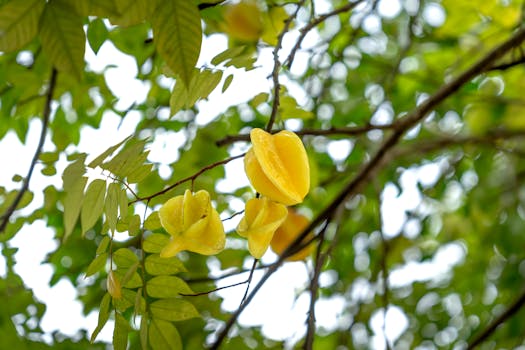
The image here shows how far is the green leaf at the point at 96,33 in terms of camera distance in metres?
1.38

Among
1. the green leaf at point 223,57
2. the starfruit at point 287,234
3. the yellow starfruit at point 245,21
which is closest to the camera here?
the green leaf at point 223,57

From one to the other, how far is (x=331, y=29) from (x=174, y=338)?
6.93ft

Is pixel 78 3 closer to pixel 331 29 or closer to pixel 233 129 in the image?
pixel 233 129

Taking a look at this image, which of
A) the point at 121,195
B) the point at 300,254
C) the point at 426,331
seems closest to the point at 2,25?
the point at 121,195

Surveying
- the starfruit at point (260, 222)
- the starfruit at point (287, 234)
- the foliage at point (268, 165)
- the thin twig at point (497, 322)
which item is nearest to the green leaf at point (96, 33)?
the foliage at point (268, 165)

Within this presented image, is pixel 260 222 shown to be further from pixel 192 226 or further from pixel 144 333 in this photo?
pixel 144 333

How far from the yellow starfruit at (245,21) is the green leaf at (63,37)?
51.0 inches

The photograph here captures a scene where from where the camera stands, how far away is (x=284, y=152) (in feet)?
3.72

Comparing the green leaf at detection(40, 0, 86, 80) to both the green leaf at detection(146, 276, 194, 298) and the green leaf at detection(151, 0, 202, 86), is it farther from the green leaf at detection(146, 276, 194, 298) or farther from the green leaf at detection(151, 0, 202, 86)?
the green leaf at detection(146, 276, 194, 298)

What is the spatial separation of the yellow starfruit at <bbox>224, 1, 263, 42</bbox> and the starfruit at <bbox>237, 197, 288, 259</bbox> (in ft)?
3.80

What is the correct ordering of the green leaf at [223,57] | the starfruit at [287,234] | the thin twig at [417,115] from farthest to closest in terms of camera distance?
the starfruit at [287,234], the thin twig at [417,115], the green leaf at [223,57]

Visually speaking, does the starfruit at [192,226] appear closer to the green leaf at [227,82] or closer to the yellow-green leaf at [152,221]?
the yellow-green leaf at [152,221]

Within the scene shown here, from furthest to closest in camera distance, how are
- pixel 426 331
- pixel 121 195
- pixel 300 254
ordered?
pixel 426 331 → pixel 300 254 → pixel 121 195

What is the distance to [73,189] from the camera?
3.53 ft
